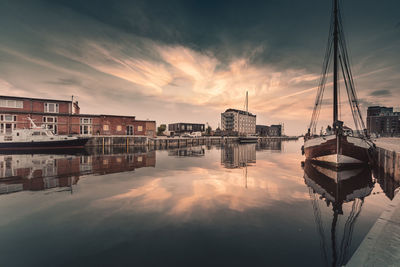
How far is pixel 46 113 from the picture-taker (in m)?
38.2

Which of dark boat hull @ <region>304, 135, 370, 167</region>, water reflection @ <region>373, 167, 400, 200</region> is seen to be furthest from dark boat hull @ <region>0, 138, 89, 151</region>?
water reflection @ <region>373, 167, 400, 200</region>

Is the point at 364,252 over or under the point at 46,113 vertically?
under

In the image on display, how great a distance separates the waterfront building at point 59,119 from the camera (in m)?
35.5

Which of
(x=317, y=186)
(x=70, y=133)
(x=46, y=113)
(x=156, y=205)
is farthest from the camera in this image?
(x=70, y=133)

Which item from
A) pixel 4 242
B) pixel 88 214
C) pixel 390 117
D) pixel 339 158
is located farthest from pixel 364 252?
pixel 390 117

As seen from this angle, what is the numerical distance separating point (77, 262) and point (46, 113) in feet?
154

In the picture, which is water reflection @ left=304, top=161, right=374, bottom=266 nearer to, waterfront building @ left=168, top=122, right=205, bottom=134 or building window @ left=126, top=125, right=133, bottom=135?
building window @ left=126, top=125, right=133, bottom=135

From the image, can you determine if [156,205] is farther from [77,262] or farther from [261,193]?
[261,193]

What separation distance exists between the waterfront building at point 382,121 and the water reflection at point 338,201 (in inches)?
6097

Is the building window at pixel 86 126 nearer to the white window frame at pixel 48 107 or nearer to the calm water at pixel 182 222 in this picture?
the white window frame at pixel 48 107

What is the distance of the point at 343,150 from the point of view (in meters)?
15.9

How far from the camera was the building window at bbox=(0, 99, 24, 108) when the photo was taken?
35.4 metres

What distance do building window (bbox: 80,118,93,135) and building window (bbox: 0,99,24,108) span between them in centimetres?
1126

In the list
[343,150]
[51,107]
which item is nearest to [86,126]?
[51,107]
